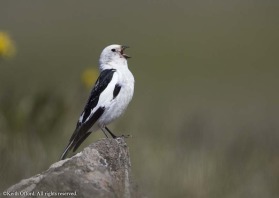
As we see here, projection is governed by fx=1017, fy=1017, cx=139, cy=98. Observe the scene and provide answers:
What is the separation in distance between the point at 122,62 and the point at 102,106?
25.8 inches

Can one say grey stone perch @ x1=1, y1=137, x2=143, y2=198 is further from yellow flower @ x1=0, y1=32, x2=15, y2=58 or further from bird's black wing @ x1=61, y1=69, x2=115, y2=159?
yellow flower @ x1=0, y1=32, x2=15, y2=58

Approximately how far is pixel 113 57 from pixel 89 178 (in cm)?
297

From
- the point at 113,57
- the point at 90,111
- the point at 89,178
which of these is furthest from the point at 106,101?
the point at 89,178

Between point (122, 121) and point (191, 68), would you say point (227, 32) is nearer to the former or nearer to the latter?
point (191, 68)

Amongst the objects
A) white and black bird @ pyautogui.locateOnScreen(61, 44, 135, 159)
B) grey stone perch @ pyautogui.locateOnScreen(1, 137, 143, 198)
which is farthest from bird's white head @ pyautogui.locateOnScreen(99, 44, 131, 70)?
grey stone perch @ pyautogui.locateOnScreen(1, 137, 143, 198)

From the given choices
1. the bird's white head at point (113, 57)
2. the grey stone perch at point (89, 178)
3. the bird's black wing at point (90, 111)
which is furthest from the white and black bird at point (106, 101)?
the grey stone perch at point (89, 178)

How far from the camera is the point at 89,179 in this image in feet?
21.0

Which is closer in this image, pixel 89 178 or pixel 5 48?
pixel 89 178

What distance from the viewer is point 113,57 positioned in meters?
9.24

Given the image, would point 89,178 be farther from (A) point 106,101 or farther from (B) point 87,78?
(B) point 87,78

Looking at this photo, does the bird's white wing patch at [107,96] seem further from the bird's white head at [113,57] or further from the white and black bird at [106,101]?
the bird's white head at [113,57]

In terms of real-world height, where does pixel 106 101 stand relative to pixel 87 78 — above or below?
above

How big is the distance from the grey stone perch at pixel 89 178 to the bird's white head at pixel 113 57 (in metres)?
2.04

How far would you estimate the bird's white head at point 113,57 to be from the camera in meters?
9.17
